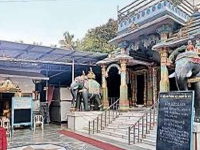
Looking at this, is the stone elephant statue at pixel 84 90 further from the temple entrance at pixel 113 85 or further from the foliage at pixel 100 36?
the foliage at pixel 100 36

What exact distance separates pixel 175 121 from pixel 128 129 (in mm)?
4162

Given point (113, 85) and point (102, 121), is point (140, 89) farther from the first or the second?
point (102, 121)

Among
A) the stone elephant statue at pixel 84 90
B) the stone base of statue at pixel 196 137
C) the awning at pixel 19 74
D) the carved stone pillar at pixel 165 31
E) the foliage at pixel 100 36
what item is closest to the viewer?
the stone base of statue at pixel 196 137

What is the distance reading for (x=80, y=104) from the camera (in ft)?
40.1

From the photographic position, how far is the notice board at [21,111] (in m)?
11.9

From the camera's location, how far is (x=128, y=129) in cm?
863

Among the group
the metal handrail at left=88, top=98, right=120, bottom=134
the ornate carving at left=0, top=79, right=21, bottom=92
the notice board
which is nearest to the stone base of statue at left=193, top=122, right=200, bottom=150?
the metal handrail at left=88, top=98, right=120, bottom=134

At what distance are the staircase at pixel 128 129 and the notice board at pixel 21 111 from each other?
9.40 feet

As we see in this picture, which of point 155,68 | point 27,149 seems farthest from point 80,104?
point 27,149

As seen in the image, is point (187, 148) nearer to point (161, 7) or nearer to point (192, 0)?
point (161, 7)

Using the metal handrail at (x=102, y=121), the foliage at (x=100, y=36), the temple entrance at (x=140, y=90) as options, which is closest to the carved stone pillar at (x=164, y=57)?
the metal handrail at (x=102, y=121)

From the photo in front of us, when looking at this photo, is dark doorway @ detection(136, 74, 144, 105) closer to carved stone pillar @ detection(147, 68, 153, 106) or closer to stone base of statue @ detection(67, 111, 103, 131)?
carved stone pillar @ detection(147, 68, 153, 106)

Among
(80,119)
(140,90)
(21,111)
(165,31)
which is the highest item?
(165,31)

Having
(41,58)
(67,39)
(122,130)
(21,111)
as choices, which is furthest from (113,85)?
(67,39)
